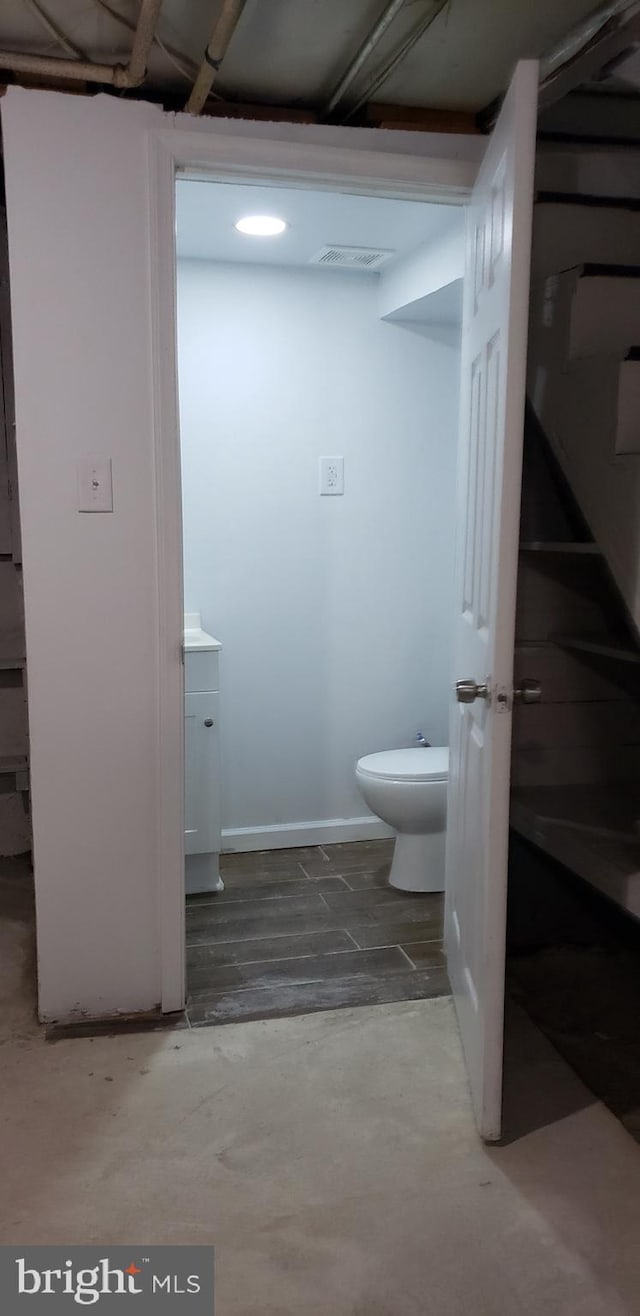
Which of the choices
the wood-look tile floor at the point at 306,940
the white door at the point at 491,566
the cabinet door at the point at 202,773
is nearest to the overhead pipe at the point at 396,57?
the white door at the point at 491,566

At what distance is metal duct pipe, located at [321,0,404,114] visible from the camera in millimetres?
1766

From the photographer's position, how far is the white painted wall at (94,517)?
2.02 m

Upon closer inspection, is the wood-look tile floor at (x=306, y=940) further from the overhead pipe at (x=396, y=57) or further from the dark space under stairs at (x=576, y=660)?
the overhead pipe at (x=396, y=57)

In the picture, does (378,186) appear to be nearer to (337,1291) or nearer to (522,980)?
(522,980)

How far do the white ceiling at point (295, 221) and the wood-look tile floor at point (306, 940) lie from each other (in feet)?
6.50

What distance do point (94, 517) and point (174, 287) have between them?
55 cm

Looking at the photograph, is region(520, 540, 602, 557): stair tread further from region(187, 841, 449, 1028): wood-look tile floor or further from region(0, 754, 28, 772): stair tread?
region(0, 754, 28, 772): stair tread

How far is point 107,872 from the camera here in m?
2.23

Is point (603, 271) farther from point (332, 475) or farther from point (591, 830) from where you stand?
point (332, 475)

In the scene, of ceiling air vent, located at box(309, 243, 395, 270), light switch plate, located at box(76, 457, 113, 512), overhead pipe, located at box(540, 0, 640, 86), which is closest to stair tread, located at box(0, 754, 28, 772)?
light switch plate, located at box(76, 457, 113, 512)

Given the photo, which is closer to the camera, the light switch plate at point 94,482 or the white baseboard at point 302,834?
the light switch plate at point 94,482

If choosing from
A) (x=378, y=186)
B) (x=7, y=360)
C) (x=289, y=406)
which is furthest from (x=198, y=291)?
(x=378, y=186)

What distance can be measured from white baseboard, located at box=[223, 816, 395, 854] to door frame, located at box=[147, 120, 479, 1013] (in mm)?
1184

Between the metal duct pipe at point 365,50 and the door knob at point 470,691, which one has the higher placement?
the metal duct pipe at point 365,50
